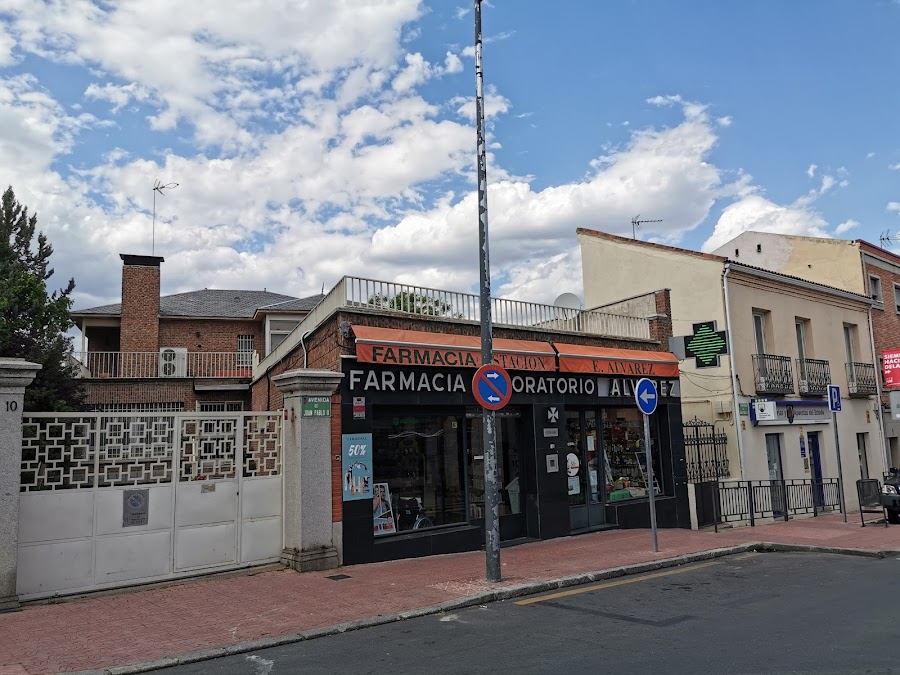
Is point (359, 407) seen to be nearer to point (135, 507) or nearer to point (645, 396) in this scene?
point (135, 507)

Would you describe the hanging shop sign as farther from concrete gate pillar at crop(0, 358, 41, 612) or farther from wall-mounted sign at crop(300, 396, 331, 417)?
concrete gate pillar at crop(0, 358, 41, 612)

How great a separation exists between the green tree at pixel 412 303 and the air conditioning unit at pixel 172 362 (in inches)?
780

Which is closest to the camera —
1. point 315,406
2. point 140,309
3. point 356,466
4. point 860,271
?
point 315,406

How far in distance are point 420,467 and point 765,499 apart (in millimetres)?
9916

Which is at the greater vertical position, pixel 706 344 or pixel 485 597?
pixel 706 344

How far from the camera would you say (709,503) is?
611 inches

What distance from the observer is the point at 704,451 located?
17172mm

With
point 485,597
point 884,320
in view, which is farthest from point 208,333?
point 884,320

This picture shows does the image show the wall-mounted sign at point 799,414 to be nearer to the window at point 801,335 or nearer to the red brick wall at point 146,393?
the window at point 801,335

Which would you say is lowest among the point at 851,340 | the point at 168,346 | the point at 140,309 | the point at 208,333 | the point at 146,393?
the point at 146,393

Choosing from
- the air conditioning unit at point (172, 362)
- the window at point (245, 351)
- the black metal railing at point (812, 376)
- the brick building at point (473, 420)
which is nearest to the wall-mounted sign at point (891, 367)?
the black metal railing at point (812, 376)

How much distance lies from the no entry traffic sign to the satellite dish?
246 inches

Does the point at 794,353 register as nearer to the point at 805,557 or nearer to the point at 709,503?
the point at 709,503

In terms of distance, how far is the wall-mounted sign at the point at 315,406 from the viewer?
A: 10141mm
